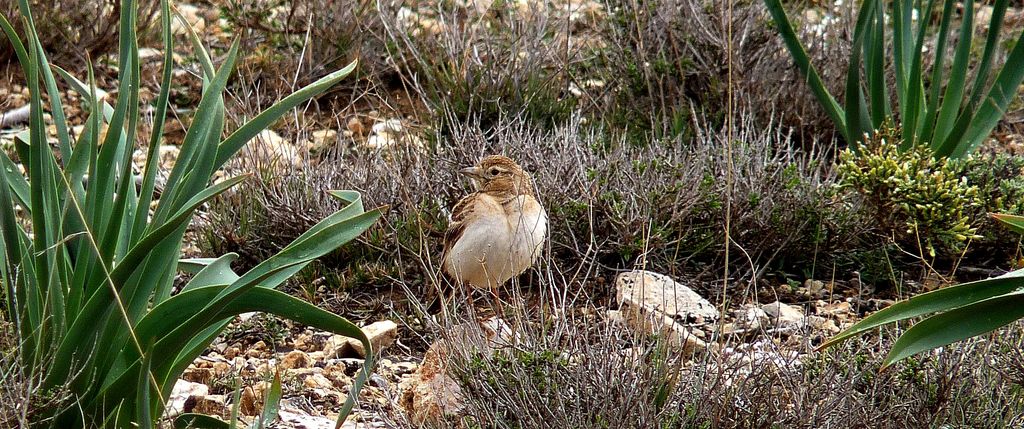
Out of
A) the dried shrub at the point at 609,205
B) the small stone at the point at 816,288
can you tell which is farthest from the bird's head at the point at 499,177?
the small stone at the point at 816,288

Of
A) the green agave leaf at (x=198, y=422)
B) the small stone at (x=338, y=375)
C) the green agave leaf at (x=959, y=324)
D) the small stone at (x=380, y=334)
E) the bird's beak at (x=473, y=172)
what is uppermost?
the green agave leaf at (x=959, y=324)

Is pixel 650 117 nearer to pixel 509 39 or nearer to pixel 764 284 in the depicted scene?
pixel 509 39

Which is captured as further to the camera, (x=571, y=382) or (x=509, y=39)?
(x=509, y=39)

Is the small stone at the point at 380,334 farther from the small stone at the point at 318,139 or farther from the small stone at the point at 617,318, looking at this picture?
the small stone at the point at 318,139

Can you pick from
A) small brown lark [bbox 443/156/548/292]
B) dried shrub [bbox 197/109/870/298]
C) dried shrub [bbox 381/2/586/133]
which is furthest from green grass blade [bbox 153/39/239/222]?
dried shrub [bbox 381/2/586/133]

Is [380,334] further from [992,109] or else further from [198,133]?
[992,109]

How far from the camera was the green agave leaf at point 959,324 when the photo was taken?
2996 millimetres

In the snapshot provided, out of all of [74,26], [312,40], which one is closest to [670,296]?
[312,40]

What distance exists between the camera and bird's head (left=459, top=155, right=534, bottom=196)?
4.67m

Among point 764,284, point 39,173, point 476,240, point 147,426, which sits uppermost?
point 39,173

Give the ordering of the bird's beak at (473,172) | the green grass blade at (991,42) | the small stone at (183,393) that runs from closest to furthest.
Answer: the small stone at (183,393), the bird's beak at (473,172), the green grass blade at (991,42)

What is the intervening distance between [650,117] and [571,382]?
129 inches

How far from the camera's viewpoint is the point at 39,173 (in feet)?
9.52

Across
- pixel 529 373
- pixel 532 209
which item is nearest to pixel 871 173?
pixel 532 209
